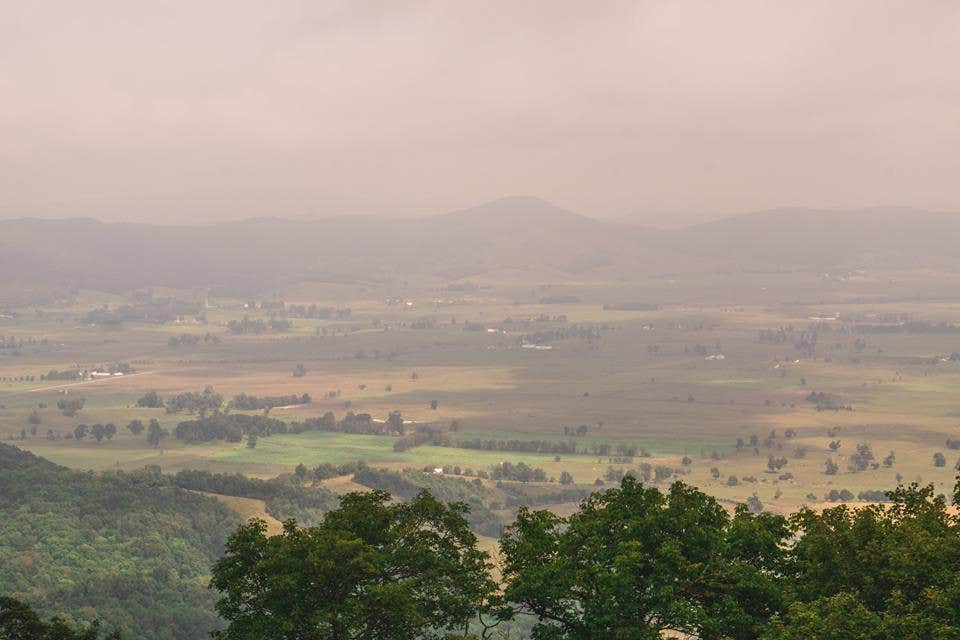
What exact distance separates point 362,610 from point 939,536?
22.2 meters

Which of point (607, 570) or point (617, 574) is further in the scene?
point (607, 570)

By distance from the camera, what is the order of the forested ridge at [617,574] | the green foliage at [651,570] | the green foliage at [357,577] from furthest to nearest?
the green foliage at [357,577], the green foliage at [651,570], the forested ridge at [617,574]

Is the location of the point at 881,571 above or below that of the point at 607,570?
above

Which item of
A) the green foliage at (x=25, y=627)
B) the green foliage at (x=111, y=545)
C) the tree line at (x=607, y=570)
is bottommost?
the green foliage at (x=111, y=545)

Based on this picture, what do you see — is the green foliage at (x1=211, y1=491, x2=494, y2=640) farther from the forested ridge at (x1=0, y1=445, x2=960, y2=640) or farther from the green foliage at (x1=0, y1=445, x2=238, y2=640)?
the green foliage at (x1=0, y1=445, x2=238, y2=640)

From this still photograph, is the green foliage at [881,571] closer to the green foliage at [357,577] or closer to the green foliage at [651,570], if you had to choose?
the green foliage at [651,570]

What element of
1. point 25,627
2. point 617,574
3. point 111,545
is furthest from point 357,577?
point 111,545

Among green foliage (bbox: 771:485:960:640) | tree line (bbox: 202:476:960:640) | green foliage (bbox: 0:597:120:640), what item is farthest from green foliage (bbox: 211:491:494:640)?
green foliage (bbox: 771:485:960:640)

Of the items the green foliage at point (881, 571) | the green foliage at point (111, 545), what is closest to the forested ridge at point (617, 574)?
the green foliage at point (881, 571)

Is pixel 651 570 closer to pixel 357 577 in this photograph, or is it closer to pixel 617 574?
pixel 617 574

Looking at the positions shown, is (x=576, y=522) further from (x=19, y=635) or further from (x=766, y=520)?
(x=19, y=635)

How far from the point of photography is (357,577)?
49938 millimetres

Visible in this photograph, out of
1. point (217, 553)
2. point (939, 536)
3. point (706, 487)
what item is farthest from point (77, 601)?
point (706, 487)

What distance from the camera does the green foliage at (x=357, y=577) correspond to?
159 ft
